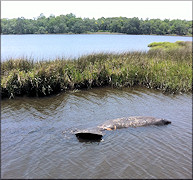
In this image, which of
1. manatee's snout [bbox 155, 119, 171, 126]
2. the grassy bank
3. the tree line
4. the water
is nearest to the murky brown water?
manatee's snout [bbox 155, 119, 171, 126]

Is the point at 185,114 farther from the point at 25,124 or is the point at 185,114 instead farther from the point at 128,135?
the point at 25,124

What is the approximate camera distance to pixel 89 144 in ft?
20.5

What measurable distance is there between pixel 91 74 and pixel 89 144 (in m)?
6.10

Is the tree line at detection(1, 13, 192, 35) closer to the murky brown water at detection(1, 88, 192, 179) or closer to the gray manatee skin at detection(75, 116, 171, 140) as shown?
the murky brown water at detection(1, 88, 192, 179)

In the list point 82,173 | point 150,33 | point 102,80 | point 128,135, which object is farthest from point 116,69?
point 150,33

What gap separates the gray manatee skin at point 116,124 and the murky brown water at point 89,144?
206 mm

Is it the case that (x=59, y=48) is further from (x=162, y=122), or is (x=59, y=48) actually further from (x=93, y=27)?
(x=93, y=27)

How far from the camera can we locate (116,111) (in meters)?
8.89

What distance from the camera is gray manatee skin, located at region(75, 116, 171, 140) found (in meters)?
6.42

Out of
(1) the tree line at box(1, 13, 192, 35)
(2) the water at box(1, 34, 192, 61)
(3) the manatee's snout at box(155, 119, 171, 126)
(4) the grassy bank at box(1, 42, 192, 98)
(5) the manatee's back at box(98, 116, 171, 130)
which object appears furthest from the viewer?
(1) the tree line at box(1, 13, 192, 35)

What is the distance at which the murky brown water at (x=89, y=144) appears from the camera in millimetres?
5172

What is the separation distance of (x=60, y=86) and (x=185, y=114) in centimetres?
570

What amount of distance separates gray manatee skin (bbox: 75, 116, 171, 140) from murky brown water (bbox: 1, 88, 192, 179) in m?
0.21

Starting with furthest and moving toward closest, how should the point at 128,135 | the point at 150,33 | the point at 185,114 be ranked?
1. the point at 150,33
2. the point at 185,114
3. the point at 128,135
